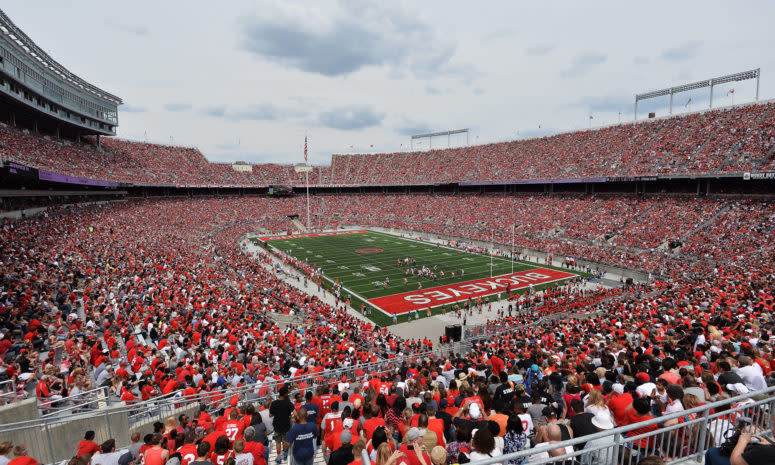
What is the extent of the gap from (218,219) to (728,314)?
184 ft

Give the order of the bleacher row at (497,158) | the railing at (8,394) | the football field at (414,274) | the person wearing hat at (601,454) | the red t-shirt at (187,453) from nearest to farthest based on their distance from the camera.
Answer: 1. the person wearing hat at (601,454)
2. the red t-shirt at (187,453)
3. the railing at (8,394)
4. the football field at (414,274)
5. the bleacher row at (497,158)

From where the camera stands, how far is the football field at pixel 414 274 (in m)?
26.1

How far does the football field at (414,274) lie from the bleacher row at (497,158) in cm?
1998

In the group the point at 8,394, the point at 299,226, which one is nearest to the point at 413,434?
the point at 8,394

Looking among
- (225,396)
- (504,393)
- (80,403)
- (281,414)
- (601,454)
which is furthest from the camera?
(225,396)

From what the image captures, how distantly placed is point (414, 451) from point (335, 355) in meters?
10.3

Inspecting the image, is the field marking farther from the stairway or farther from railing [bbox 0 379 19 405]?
railing [bbox 0 379 19 405]

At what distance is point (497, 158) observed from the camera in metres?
64.2

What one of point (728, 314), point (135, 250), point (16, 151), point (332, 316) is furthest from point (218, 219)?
point (728, 314)

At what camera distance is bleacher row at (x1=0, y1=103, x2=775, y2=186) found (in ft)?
117

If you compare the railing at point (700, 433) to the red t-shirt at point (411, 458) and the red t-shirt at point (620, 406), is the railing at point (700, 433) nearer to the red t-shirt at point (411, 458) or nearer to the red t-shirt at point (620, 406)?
the red t-shirt at point (620, 406)

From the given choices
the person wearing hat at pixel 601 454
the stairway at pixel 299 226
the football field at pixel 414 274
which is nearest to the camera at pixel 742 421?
the person wearing hat at pixel 601 454

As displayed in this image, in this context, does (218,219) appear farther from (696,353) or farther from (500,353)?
(696,353)

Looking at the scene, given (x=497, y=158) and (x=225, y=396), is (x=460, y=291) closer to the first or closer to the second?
(x=225, y=396)
